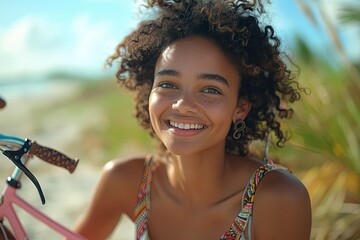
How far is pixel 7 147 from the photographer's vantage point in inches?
79.9

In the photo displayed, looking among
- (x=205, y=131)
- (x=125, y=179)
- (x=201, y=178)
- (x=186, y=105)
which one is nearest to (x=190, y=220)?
(x=201, y=178)

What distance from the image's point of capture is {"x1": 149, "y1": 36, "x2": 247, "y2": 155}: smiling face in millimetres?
2254

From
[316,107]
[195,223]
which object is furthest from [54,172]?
[195,223]

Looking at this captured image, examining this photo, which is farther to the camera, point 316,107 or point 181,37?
point 316,107

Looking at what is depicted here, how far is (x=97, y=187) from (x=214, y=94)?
0.86m

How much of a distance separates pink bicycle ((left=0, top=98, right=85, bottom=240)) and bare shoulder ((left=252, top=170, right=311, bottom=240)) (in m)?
0.78

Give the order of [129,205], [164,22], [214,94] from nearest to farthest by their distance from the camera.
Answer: [214,94], [164,22], [129,205]

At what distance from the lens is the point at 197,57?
2.28m

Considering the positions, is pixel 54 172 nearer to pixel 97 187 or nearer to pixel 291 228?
pixel 97 187

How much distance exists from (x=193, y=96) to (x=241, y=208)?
569 millimetres

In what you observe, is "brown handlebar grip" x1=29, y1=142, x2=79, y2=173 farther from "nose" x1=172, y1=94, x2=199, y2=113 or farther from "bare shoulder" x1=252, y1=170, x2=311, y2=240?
"bare shoulder" x1=252, y1=170, x2=311, y2=240

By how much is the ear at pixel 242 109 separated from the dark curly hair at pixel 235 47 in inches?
0.9

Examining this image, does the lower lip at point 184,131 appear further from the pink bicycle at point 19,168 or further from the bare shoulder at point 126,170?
the bare shoulder at point 126,170

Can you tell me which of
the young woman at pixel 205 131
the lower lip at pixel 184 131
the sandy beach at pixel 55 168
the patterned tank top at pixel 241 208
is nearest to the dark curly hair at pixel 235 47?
the young woman at pixel 205 131
